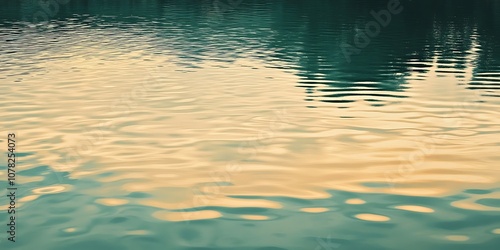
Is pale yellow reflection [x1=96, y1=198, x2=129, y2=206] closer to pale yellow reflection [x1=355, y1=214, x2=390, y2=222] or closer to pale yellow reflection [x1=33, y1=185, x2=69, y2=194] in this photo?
pale yellow reflection [x1=33, y1=185, x2=69, y2=194]

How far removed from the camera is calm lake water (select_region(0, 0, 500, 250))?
16.4 m

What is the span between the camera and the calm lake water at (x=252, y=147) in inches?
645

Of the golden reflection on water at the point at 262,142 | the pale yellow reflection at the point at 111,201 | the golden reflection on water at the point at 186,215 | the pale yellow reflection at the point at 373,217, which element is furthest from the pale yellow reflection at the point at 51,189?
the pale yellow reflection at the point at 373,217

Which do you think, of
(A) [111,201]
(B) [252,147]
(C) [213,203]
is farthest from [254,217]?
(B) [252,147]

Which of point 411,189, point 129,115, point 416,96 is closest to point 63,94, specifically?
point 129,115

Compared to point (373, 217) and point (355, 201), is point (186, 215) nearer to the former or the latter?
point (355, 201)

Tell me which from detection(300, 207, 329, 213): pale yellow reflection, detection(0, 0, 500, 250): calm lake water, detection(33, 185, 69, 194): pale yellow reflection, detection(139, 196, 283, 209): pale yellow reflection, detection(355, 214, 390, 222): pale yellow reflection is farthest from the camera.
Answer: detection(33, 185, 69, 194): pale yellow reflection

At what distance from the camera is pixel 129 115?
2972cm

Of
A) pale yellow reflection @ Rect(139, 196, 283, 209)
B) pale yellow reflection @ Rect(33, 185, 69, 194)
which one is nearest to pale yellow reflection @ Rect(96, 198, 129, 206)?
pale yellow reflection @ Rect(139, 196, 283, 209)

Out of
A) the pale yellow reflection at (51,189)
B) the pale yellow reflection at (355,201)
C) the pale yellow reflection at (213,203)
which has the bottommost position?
the pale yellow reflection at (51,189)

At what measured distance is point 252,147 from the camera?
78.7ft

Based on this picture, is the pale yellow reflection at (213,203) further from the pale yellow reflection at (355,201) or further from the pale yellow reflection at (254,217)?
the pale yellow reflection at (355,201)

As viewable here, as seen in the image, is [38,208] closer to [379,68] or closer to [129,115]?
[129,115]

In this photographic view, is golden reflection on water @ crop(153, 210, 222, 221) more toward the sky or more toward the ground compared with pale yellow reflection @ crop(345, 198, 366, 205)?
more toward the ground
